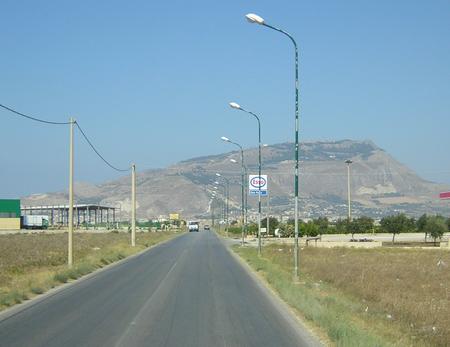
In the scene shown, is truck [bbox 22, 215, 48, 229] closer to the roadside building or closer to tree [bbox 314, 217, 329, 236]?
the roadside building

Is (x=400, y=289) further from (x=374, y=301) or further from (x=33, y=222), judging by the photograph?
(x=33, y=222)

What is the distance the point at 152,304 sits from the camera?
18719 millimetres

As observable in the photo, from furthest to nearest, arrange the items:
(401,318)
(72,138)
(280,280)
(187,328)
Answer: (72,138) < (280,280) < (401,318) < (187,328)

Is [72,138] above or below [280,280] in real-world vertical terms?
above

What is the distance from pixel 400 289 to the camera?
995 inches

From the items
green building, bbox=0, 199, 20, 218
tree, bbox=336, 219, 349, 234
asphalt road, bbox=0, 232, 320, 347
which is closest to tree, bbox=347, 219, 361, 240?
tree, bbox=336, 219, 349, 234

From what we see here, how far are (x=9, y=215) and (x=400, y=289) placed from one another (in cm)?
12167

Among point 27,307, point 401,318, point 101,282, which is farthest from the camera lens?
point 101,282

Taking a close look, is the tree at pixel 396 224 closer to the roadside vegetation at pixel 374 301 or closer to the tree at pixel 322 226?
the tree at pixel 322 226

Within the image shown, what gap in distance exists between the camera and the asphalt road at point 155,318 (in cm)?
1277

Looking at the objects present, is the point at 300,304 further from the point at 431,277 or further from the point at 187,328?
the point at 431,277

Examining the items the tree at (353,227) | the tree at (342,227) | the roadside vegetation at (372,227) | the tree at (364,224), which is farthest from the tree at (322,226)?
the tree at (364,224)

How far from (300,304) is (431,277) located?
14.3m

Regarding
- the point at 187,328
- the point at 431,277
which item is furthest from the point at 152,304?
the point at 431,277
